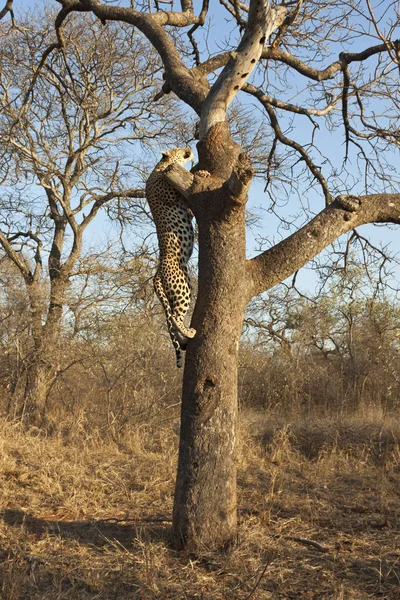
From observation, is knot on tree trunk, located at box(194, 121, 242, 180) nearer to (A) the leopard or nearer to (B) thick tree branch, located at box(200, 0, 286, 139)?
(B) thick tree branch, located at box(200, 0, 286, 139)

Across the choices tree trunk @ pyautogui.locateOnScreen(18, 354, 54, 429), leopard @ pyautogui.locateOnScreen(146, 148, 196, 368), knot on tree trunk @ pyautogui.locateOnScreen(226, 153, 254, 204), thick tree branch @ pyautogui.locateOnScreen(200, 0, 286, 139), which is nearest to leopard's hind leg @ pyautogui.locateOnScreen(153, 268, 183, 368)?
leopard @ pyautogui.locateOnScreen(146, 148, 196, 368)

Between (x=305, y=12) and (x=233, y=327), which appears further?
(x=305, y=12)

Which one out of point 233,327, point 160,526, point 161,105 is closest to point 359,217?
point 233,327

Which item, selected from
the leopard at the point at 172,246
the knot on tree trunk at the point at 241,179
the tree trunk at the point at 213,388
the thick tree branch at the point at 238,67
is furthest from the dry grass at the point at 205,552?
the thick tree branch at the point at 238,67

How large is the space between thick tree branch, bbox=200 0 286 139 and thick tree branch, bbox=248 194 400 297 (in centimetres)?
114

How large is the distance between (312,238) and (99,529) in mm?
3050

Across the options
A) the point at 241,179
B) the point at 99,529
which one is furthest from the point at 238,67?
the point at 99,529

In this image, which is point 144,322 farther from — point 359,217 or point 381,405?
point 359,217

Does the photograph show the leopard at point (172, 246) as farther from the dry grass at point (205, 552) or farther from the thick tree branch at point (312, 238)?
the dry grass at point (205, 552)

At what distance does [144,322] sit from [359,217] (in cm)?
595

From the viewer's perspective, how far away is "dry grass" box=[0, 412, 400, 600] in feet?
13.1

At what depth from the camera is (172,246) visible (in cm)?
507

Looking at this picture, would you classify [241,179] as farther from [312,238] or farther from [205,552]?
[205,552]

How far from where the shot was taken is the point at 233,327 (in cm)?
456
